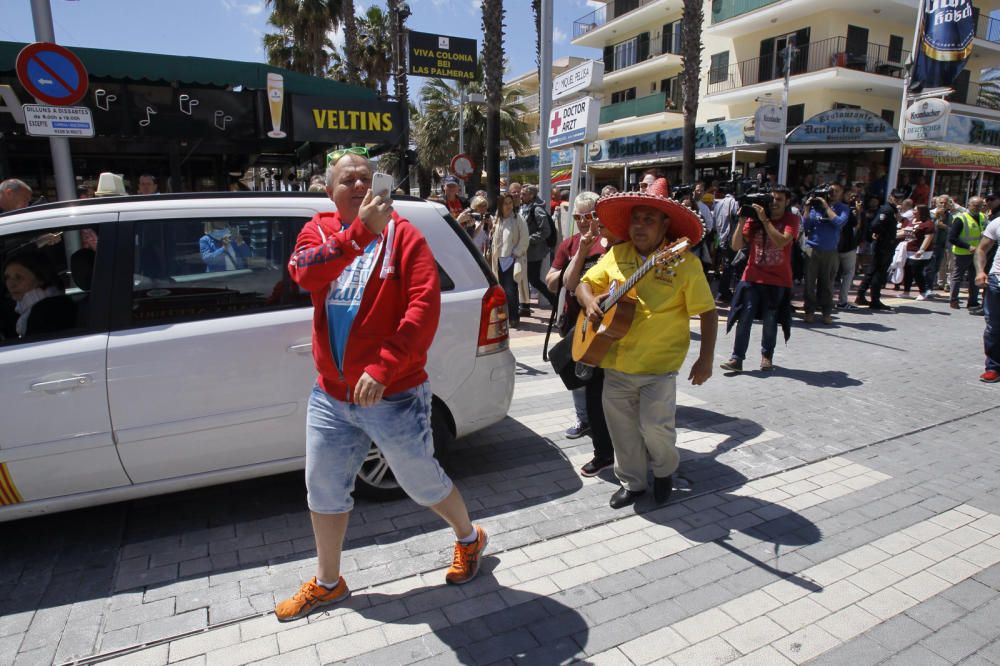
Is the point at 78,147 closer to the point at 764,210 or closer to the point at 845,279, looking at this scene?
the point at 764,210

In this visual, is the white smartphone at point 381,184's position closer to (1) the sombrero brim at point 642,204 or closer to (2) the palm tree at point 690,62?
(1) the sombrero brim at point 642,204

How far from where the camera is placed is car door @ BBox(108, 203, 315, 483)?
2.97 metres

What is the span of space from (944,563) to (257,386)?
139 inches

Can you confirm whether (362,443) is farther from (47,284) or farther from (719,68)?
(719,68)

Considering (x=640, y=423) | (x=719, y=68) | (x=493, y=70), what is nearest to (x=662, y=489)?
(x=640, y=423)

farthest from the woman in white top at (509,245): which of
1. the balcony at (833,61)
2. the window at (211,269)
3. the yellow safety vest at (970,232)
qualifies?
the balcony at (833,61)

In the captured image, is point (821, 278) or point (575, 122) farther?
point (821, 278)

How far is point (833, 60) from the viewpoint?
A: 2333 cm

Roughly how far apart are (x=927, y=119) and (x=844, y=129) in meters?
1.64

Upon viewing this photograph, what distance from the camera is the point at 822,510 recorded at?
3576 millimetres

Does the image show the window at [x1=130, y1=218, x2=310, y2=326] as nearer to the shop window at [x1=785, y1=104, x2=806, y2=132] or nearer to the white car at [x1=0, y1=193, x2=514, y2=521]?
the white car at [x1=0, y1=193, x2=514, y2=521]

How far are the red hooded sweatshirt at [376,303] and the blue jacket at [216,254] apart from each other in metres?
1.02

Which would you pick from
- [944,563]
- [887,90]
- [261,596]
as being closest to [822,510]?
[944,563]

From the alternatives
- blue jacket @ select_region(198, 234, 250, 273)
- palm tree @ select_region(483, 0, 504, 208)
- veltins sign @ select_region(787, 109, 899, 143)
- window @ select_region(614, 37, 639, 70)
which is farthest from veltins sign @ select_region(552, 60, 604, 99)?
window @ select_region(614, 37, 639, 70)
